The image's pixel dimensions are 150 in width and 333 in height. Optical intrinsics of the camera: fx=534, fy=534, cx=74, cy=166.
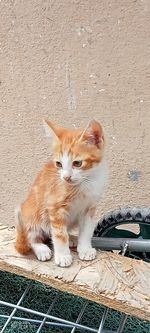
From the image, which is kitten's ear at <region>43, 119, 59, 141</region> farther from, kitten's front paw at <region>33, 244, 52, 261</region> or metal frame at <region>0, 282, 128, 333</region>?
metal frame at <region>0, 282, 128, 333</region>

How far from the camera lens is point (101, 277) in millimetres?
1006

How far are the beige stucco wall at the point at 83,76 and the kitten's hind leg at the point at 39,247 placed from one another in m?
0.49

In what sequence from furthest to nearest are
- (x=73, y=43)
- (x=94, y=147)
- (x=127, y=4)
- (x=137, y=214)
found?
1. (x=73, y=43)
2. (x=127, y=4)
3. (x=137, y=214)
4. (x=94, y=147)

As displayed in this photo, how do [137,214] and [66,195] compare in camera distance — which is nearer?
[66,195]

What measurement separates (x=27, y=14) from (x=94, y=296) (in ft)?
2.81

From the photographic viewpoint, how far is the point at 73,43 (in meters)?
1.46

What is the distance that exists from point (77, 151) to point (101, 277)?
0.25 metres

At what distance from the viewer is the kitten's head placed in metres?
0.93

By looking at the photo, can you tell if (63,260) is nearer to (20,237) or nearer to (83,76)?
(20,237)

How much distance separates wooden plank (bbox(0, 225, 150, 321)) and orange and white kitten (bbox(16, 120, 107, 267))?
0.02 m

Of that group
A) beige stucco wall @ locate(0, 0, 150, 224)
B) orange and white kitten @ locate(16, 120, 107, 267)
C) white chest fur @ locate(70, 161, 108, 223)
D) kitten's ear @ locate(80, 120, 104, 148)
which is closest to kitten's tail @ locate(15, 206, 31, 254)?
orange and white kitten @ locate(16, 120, 107, 267)

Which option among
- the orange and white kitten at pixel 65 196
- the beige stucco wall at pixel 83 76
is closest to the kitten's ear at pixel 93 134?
the orange and white kitten at pixel 65 196

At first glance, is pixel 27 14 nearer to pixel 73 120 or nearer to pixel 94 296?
pixel 73 120

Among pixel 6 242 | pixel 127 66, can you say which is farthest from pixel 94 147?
pixel 127 66
